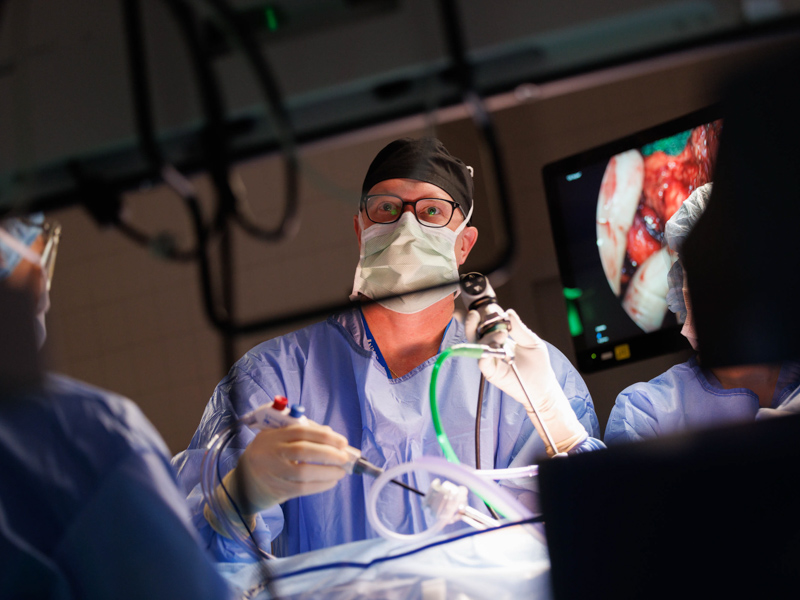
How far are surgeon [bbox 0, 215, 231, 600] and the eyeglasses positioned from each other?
0.84 meters

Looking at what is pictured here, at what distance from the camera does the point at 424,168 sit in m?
1.45

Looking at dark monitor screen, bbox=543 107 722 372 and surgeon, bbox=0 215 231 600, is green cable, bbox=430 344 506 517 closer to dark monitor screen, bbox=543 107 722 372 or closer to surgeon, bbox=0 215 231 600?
surgeon, bbox=0 215 231 600

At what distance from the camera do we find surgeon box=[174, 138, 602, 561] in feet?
3.97

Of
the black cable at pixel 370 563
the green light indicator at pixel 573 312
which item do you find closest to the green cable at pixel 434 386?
the black cable at pixel 370 563

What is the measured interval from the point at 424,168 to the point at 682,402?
88 cm

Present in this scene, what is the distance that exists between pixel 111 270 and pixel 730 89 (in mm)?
2384

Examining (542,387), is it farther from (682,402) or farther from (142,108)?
(142,108)

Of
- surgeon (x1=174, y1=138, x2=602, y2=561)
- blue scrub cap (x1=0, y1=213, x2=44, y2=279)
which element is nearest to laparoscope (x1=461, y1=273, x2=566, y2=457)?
surgeon (x1=174, y1=138, x2=602, y2=561)

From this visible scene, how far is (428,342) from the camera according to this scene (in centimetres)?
157

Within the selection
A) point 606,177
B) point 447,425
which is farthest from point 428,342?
point 606,177

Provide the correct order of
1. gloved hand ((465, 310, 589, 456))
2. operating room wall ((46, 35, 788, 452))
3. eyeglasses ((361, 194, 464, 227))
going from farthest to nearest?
operating room wall ((46, 35, 788, 452))
eyeglasses ((361, 194, 464, 227))
gloved hand ((465, 310, 589, 456))

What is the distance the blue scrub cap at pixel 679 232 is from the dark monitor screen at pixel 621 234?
0.02 metres

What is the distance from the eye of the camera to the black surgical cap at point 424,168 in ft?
4.79

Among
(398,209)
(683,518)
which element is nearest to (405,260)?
(398,209)
